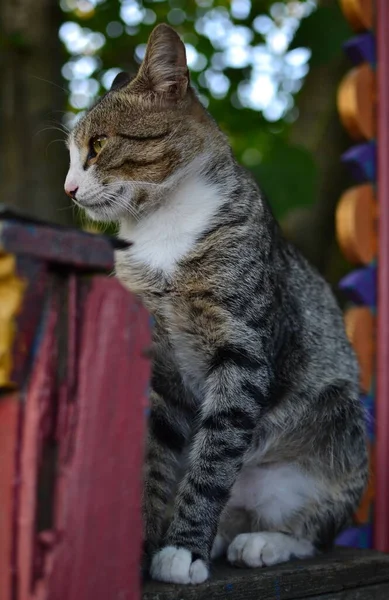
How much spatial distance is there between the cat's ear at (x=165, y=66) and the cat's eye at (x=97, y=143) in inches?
7.3

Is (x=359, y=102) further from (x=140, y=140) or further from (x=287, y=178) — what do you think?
(x=140, y=140)

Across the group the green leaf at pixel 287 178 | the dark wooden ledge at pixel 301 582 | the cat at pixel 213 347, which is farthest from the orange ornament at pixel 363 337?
the dark wooden ledge at pixel 301 582

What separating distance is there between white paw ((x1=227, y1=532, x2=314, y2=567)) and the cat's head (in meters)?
0.86

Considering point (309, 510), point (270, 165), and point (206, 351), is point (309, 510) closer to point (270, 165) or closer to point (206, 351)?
point (206, 351)

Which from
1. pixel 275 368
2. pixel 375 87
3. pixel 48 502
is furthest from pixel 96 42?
pixel 48 502

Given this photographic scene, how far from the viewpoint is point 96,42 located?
4.79 m

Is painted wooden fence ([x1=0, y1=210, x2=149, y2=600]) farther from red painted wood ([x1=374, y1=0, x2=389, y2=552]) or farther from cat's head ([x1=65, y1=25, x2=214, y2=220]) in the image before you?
red painted wood ([x1=374, y1=0, x2=389, y2=552])

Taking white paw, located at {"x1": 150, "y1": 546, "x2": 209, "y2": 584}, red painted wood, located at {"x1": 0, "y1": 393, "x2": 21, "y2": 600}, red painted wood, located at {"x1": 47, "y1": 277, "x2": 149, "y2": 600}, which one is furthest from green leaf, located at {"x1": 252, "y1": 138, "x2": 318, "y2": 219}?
red painted wood, located at {"x1": 0, "y1": 393, "x2": 21, "y2": 600}

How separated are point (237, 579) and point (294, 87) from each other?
4.52 metres

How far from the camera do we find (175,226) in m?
1.95

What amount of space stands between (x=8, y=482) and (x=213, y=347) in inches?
37.0

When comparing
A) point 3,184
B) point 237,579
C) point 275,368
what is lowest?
point 237,579

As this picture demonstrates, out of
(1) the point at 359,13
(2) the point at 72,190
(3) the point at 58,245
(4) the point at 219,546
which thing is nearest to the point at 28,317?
(3) the point at 58,245

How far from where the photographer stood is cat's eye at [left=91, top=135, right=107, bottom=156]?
1.96 m
